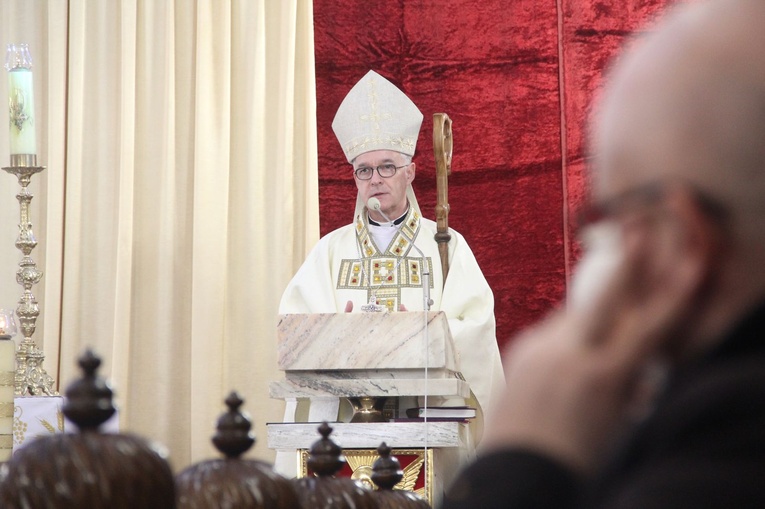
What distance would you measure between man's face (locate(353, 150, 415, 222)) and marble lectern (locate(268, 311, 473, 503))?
1.31 meters

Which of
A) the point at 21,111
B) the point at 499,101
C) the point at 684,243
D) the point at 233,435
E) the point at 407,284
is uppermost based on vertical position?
the point at 499,101

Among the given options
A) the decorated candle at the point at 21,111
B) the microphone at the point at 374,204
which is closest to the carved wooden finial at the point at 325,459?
the decorated candle at the point at 21,111

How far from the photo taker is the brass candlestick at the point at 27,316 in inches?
174

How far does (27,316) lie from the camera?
15.0ft

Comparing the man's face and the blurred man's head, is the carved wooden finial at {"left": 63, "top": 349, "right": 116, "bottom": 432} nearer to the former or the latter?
the blurred man's head

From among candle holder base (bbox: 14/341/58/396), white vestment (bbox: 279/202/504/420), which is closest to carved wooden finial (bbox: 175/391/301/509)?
candle holder base (bbox: 14/341/58/396)

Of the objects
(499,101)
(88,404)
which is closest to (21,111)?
(499,101)

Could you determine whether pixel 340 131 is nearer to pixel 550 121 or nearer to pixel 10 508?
pixel 550 121

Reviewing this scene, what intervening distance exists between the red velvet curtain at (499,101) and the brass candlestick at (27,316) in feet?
5.84

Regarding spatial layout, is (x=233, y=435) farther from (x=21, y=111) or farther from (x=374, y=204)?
(x=374, y=204)

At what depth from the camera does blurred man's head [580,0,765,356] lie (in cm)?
39

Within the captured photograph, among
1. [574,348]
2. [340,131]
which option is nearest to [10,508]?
[574,348]

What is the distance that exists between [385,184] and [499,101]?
3.52 ft

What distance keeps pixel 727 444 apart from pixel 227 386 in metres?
5.65
